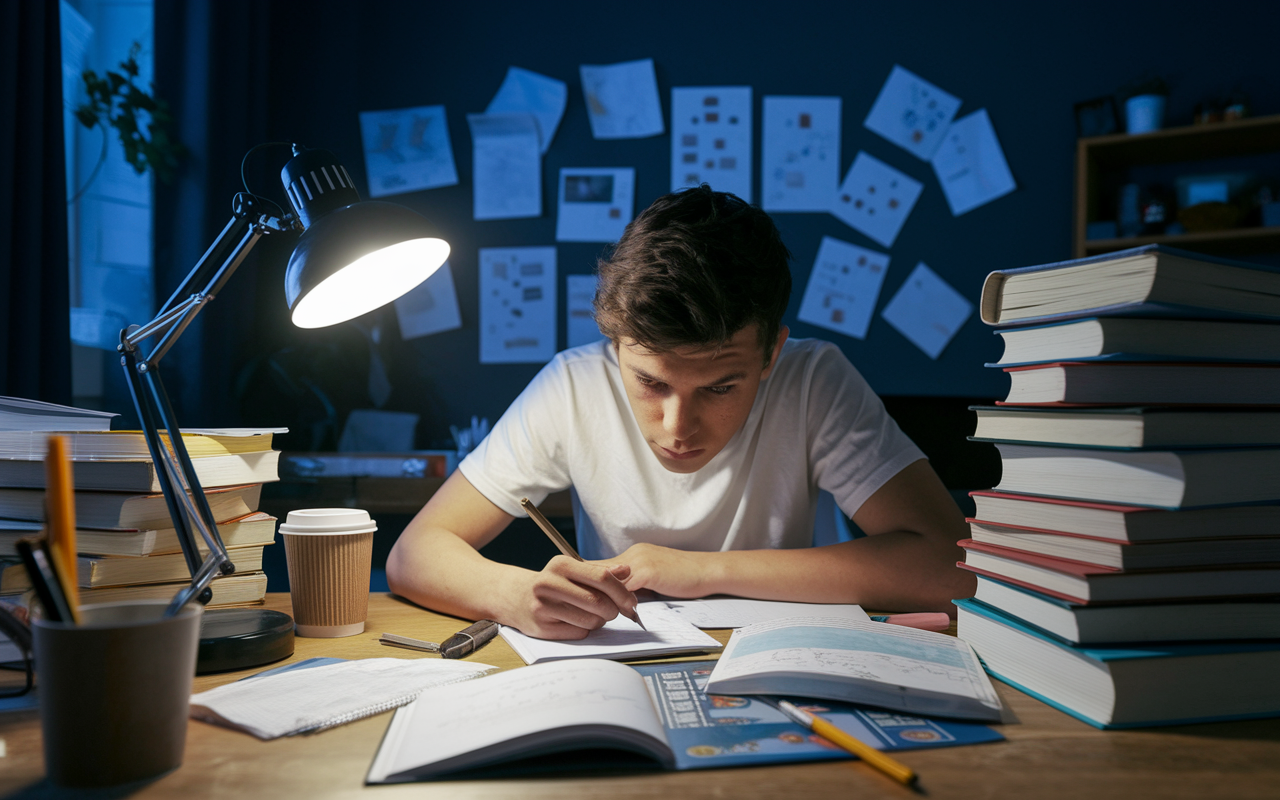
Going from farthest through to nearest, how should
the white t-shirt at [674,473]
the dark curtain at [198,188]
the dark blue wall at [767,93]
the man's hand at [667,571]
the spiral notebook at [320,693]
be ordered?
the dark blue wall at [767,93] < the dark curtain at [198,188] < the white t-shirt at [674,473] < the man's hand at [667,571] < the spiral notebook at [320,693]

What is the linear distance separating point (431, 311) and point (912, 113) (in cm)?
177

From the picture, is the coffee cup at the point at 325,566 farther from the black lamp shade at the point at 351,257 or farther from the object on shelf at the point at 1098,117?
the object on shelf at the point at 1098,117

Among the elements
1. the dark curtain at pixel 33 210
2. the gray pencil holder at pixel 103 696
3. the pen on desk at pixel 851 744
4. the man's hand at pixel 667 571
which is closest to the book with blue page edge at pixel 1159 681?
the pen on desk at pixel 851 744

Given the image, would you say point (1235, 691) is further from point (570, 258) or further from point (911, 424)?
point (570, 258)

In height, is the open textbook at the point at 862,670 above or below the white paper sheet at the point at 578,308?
below

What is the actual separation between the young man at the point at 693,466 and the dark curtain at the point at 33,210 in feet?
3.10

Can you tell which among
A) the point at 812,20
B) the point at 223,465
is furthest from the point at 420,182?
the point at 223,465

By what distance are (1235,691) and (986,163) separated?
7.87 feet

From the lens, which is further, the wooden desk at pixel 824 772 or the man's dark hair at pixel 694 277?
the man's dark hair at pixel 694 277

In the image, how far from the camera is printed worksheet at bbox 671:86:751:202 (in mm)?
2646

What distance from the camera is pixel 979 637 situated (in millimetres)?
697

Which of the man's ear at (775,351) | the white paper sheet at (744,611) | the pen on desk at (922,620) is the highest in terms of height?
the man's ear at (775,351)

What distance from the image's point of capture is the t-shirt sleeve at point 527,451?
46.8 inches

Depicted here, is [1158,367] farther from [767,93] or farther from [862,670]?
[767,93]
